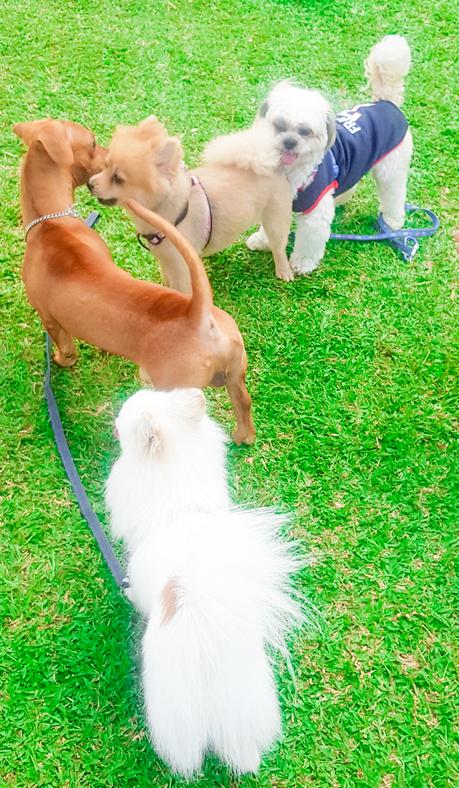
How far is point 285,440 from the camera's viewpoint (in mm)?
2887

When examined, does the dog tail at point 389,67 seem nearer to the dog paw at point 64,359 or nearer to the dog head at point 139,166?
the dog head at point 139,166

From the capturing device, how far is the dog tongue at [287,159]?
2.92 metres

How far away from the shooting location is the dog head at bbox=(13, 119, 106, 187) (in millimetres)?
2590

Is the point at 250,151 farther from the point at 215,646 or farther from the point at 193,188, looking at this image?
the point at 215,646

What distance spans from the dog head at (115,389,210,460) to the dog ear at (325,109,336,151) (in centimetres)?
173

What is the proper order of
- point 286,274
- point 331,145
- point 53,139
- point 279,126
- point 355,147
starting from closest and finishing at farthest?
point 53,139, point 279,126, point 331,145, point 355,147, point 286,274

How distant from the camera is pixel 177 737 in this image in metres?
1.71

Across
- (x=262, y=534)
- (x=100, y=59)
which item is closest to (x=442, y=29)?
(x=100, y=59)

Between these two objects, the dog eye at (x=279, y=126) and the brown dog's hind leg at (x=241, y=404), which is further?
the dog eye at (x=279, y=126)

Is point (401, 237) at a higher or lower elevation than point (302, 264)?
higher

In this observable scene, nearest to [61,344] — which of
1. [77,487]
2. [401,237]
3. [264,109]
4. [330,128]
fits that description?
[77,487]

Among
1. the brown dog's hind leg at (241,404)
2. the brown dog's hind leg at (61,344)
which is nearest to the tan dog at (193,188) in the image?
the brown dog's hind leg at (61,344)

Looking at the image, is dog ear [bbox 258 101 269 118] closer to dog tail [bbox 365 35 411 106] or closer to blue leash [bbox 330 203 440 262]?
dog tail [bbox 365 35 411 106]

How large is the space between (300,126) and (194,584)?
87.6 inches
